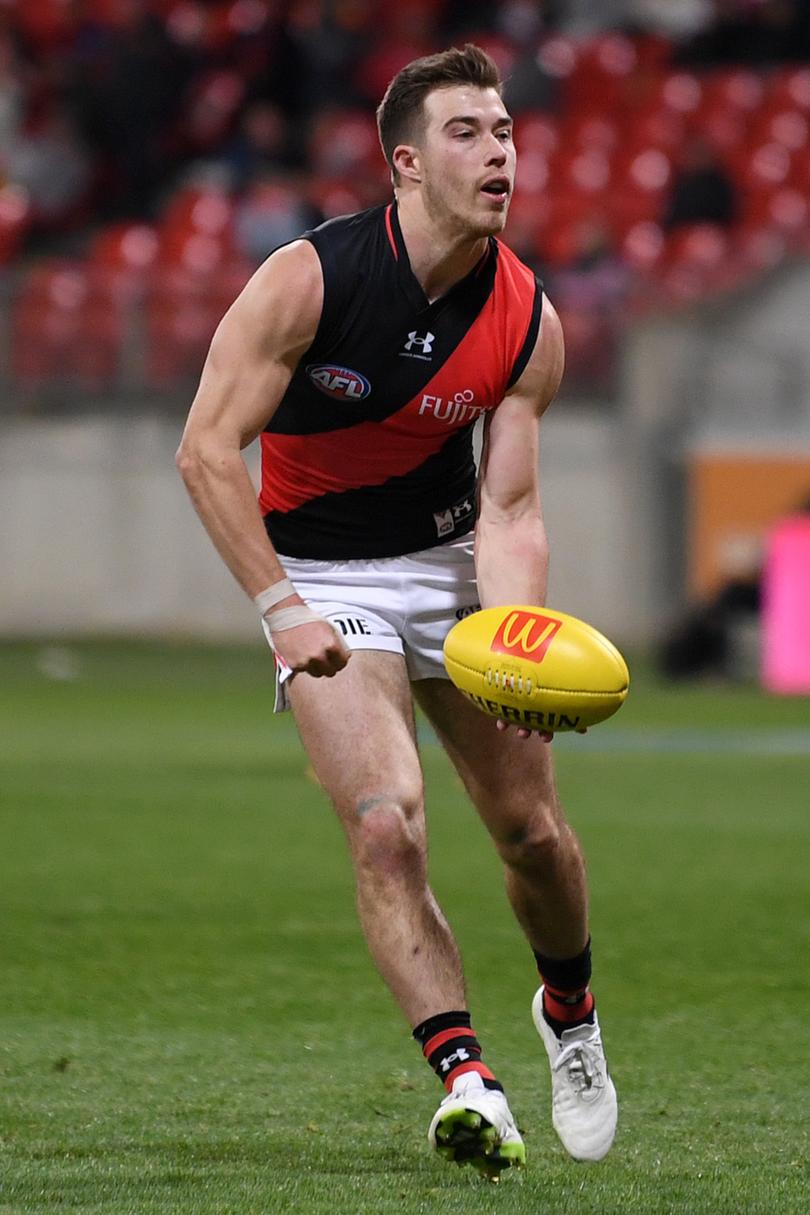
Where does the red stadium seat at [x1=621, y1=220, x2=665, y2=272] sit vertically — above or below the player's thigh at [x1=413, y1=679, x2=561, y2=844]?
below

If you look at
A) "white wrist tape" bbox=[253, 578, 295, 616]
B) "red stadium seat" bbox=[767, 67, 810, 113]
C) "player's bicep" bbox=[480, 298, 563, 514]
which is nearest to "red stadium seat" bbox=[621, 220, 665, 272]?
"red stadium seat" bbox=[767, 67, 810, 113]

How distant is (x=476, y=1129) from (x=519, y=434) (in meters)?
1.58

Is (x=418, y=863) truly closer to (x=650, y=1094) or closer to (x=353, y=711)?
(x=353, y=711)

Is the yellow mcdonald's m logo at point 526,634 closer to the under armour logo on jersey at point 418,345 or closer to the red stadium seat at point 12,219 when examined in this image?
the under armour logo on jersey at point 418,345

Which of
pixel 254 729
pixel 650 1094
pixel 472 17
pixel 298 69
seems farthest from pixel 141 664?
pixel 650 1094

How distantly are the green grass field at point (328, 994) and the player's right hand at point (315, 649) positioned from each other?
1.02 meters

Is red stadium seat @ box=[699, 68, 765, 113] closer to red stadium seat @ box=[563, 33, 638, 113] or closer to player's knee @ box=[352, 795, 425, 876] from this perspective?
red stadium seat @ box=[563, 33, 638, 113]

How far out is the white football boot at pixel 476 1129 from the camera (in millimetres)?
4289

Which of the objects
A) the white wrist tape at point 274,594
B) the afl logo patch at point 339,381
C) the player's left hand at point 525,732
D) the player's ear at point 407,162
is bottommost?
the player's left hand at point 525,732

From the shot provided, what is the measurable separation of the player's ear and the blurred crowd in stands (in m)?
14.2

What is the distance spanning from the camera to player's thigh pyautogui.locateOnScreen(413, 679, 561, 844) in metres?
4.86

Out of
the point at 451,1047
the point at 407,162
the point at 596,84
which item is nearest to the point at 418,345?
the point at 407,162

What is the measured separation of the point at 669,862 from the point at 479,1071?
183 inches

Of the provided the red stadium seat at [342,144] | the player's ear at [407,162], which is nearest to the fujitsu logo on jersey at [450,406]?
the player's ear at [407,162]
